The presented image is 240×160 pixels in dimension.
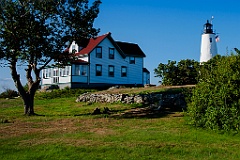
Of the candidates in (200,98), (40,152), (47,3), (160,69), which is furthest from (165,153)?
(160,69)

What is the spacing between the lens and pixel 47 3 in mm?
18000

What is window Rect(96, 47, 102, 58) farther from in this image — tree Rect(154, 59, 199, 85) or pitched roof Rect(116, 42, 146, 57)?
tree Rect(154, 59, 199, 85)

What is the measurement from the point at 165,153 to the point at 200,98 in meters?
4.66

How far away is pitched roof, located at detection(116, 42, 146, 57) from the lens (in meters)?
47.9

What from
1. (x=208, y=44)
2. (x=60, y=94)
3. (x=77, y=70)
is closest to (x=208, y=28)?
(x=208, y=44)

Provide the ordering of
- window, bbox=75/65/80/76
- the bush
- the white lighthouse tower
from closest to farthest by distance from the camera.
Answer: the bush → window, bbox=75/65/80/76 → the white lighthouse tower

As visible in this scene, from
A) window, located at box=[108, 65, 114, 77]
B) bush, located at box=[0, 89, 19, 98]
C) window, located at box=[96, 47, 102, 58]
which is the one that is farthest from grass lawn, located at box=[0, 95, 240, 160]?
window, located at box=[108, 65, 114, 77]

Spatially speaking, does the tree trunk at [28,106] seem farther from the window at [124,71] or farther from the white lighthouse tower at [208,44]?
the white lighthouse tower at [208,44]

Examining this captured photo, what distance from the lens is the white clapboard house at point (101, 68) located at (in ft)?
137

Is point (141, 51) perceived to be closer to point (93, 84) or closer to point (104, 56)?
point (104, 56)

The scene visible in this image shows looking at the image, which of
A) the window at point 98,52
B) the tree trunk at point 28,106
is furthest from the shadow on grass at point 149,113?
the window at point 98,52

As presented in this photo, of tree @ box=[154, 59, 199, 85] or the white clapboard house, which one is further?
the white clapboard house

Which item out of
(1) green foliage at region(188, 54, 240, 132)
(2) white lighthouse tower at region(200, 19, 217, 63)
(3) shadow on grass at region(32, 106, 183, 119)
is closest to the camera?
(1) green foliage at region(188, 54, 240, 132)

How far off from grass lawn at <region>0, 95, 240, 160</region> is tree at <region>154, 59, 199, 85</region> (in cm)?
1620
